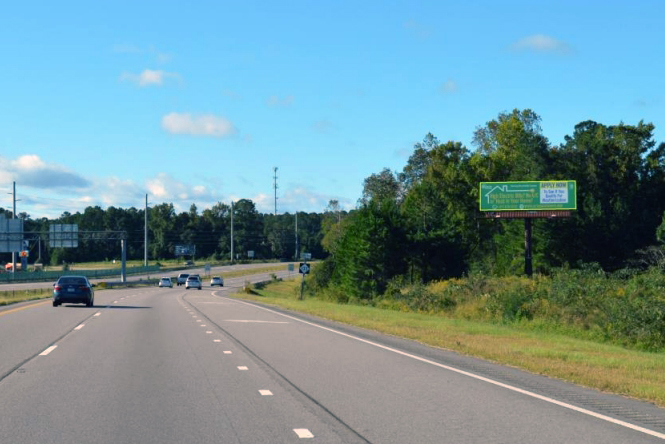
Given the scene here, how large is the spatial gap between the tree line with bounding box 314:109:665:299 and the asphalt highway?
59147 mm

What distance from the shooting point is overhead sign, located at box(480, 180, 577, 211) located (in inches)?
2349

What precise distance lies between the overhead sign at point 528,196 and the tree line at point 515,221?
1417 cm

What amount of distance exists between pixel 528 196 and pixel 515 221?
875 inches

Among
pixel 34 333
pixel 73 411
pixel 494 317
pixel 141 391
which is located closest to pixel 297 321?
pixel 34 333

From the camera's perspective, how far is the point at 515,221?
8231 cm

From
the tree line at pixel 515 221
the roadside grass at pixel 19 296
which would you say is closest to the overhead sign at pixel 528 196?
the tree line at pixel 515 221

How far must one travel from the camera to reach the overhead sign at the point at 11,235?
83.9 meters

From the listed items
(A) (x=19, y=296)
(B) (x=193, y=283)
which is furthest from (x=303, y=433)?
(B) (x=193, y=283)

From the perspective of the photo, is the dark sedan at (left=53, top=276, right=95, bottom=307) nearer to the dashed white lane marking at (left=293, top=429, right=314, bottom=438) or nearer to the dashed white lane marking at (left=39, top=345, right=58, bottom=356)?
the dashed white lane marking at (left=39, top=345, right=58, bottom=356)

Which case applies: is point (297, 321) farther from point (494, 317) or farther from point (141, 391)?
point (141, 391)

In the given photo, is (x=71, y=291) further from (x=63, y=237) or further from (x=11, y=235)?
(x=63, y=237)

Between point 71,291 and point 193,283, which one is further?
point 193,283

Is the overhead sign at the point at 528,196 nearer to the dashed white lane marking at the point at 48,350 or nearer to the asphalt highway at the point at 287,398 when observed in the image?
the asphalt highway at the point at 287,398

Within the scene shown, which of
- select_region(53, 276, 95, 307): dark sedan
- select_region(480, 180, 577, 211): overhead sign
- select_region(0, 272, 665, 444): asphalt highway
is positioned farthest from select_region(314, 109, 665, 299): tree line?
select_region(0, 272, 665, 444): asphalt highway
